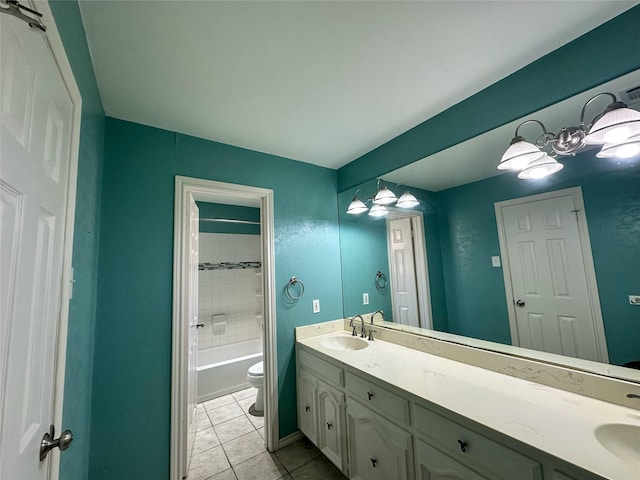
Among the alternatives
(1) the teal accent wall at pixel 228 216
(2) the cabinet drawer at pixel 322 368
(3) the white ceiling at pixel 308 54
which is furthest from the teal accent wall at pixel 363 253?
(1) the teal accent wall at pixel 228 216

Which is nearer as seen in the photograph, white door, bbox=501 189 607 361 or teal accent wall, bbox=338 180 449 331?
white door, bbox=501 189 607 361

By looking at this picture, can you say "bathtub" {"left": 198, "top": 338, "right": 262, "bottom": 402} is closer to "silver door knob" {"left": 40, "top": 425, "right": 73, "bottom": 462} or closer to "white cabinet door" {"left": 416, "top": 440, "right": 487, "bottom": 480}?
"silver door knob" {"left": 40, "top": 425, "right": 73, "bottom": 462}

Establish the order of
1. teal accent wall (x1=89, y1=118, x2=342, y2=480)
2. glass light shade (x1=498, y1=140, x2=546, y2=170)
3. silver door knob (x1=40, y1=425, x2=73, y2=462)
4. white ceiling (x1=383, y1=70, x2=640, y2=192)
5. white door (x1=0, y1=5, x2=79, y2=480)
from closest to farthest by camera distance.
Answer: white door (x1=0, y1=5, x2=79, y2=480) < silver door knob (x1=40, y1=425, x2=73, y2=462) < white ceiling (x1=383, y1=70, x2=640, y2=192) < glass light shade (x1=498, y1=140, x2=546, y2=170) < teal accent wall (x1=89, y1=118, x2=342, y2=480)

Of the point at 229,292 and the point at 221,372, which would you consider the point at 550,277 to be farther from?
the point at 229,292

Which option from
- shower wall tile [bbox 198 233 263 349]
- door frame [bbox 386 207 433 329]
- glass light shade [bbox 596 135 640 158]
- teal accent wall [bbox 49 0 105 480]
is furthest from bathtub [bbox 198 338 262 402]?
glass light shade [bbox 596 135 640 158]

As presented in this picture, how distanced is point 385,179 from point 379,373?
154cm

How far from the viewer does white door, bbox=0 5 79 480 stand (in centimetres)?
50

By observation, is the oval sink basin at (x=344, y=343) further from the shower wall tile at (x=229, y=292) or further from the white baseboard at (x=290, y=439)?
A: the shower wall tile at (x=229, y=292)

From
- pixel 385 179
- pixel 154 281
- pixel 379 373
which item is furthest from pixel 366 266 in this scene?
pixel 154 281

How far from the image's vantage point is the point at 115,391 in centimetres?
150

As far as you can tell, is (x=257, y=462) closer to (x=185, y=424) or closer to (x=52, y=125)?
(x=185, y=424)

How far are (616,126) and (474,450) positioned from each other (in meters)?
1.46

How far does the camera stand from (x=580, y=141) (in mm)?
1240

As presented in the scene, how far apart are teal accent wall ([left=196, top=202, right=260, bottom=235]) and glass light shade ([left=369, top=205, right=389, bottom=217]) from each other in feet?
6.68
